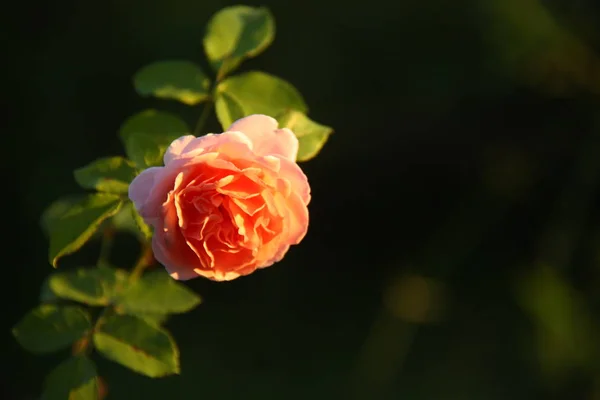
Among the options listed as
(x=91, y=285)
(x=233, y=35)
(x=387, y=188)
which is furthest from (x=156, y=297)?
(x=387, y=188)

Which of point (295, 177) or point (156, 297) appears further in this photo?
point (156, 297)

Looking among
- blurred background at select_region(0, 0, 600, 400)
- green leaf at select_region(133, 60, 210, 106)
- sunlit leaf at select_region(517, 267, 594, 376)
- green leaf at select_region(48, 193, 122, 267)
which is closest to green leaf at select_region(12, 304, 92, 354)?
green leaf at select_region(48, 193, 122, 267)

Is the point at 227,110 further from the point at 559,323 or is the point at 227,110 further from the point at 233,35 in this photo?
the point at 559,323

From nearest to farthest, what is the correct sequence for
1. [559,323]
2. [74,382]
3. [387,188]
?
[74,382], [559,323], [387,188]

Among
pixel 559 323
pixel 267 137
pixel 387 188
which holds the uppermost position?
pixel 267 137

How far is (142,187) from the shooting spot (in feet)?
1.88

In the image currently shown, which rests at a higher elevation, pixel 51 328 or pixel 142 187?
pixel 142 187

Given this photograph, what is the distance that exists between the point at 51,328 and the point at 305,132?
12.4 inches

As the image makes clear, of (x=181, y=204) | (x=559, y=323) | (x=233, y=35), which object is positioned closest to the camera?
(x=181, y=204)

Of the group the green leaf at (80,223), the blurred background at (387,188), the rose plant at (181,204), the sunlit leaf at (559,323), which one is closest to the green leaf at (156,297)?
the rose plant at (181,204)

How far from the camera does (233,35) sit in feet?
2.54

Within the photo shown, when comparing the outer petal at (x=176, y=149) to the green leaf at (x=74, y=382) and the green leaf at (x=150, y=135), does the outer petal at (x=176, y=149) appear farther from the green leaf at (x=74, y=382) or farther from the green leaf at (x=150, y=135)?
the green leaf at (x=74, y=382)

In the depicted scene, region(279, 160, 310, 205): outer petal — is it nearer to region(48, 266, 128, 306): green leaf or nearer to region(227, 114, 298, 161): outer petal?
region(227, 114, 298, 161): outer petal

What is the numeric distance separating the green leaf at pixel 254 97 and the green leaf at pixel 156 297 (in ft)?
0.60
